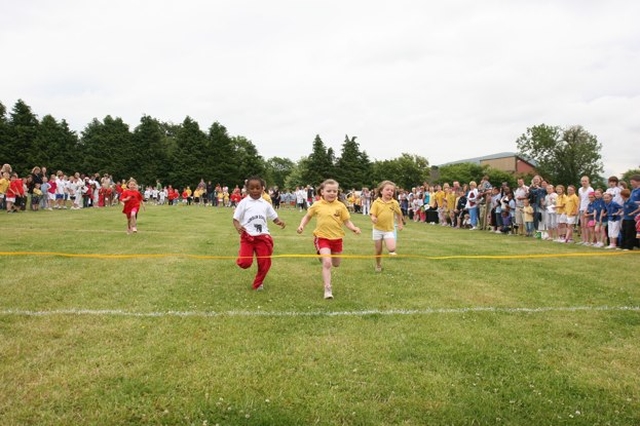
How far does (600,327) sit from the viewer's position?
6.09 metres

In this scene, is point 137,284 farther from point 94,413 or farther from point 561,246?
point 561,246

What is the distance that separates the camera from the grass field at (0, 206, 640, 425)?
381cm

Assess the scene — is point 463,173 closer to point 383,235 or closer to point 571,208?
point 571,208

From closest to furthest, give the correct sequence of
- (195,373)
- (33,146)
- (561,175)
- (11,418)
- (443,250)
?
(11,418) < (195,373) < (443,250) < (33,146) < (561,175)

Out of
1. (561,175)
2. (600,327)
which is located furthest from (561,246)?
(561,175)

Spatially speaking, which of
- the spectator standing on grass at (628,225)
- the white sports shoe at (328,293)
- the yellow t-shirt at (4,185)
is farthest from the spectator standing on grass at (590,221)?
the yellow t-shirt at (4,185)

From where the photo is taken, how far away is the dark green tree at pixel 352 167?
79.2m

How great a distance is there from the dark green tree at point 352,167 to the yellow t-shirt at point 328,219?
70.4 m

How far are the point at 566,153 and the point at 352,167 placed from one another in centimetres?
4582

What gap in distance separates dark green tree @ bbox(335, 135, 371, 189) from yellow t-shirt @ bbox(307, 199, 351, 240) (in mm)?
70445

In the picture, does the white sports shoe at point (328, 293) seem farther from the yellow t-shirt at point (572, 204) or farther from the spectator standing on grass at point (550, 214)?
the spectator standing on grass at point (550, 214)

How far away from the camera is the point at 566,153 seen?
91250mm

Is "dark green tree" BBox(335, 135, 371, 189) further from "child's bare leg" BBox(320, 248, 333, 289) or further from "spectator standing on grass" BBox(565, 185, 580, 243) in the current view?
"child's bare leg" BBox(320, 248, 333, 289)

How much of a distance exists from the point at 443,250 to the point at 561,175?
296 feet
